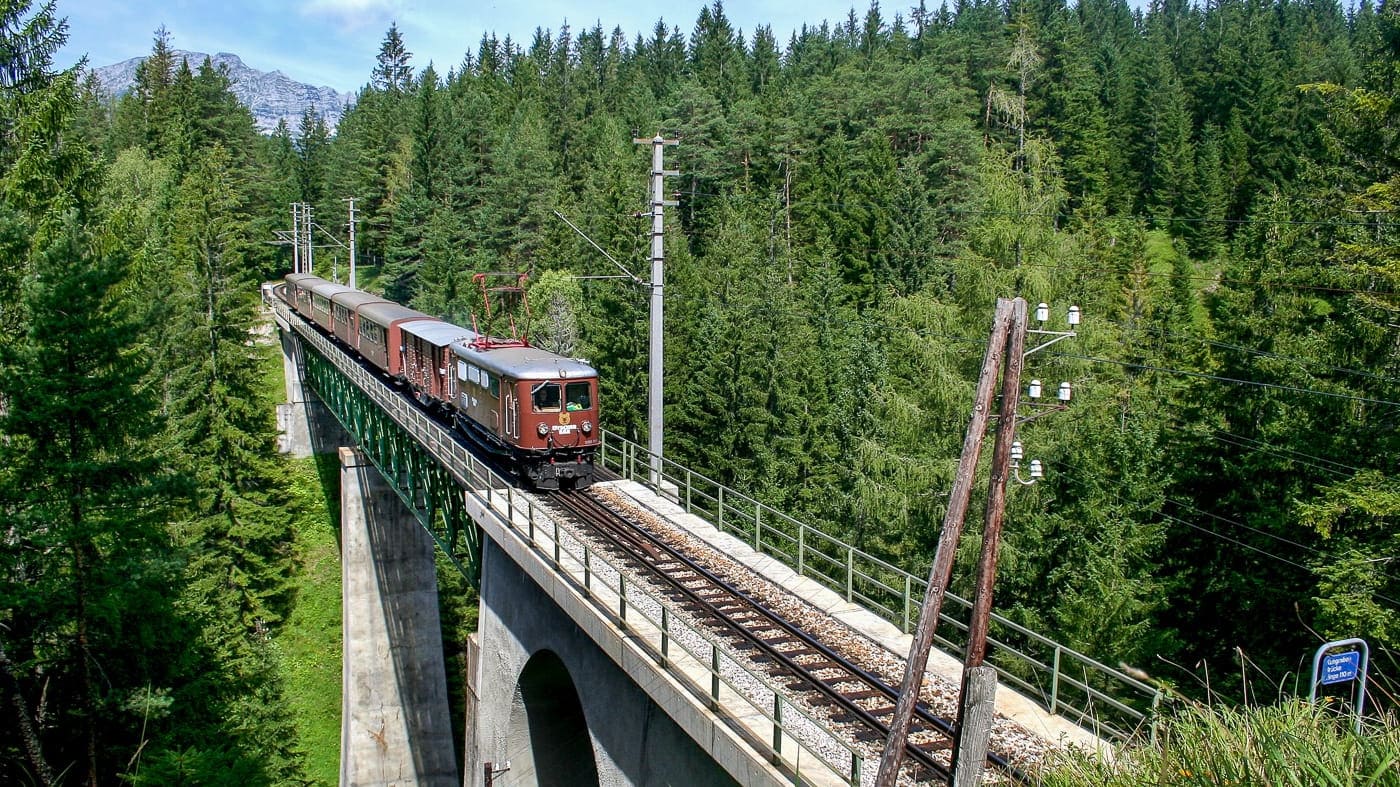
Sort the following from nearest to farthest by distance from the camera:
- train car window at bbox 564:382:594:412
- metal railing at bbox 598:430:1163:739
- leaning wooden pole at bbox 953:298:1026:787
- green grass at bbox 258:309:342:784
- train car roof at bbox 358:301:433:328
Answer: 1. leaning wooden pole at bbox 953:298:1026:787
2. metal railing at bbox 598:430:1163:739
3. train car window at bbox 564:382:594:412
4. train car roof at bbox 358:301:433:328
5. green grass at bbox 258:309:342:784

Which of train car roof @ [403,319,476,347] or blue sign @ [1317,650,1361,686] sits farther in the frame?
train car roof @ [403,319,476,347]

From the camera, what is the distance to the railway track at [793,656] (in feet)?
31.1

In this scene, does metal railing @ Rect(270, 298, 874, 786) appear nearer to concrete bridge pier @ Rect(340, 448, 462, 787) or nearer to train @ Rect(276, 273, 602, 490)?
train @ Rect(276, 273, 602, 490)

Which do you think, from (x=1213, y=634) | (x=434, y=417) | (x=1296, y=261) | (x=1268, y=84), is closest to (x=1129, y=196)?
(x=1268, y=84)

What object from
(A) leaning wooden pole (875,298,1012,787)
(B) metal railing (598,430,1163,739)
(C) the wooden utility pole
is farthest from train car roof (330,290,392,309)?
(A) leaning wooden pole (875,298,1012,787)

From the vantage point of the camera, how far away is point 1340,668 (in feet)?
24.1

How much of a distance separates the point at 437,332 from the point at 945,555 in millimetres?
21101

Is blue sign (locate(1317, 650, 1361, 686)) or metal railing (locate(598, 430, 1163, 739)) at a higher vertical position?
blue sign (locate(1317, 650, 1361, 686))

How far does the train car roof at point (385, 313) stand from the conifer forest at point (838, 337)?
185 inches

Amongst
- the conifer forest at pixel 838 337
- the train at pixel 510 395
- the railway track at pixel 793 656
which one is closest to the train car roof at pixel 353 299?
the conifer forest at pixel 838 337

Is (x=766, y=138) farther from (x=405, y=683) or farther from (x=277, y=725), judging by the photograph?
(x=277, y=725)

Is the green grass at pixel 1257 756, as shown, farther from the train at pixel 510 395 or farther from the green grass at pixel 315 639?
the green grass at pixel 315 639

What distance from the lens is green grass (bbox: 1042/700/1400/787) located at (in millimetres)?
5070

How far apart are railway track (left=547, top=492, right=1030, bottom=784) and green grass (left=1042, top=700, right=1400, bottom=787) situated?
1273mm
